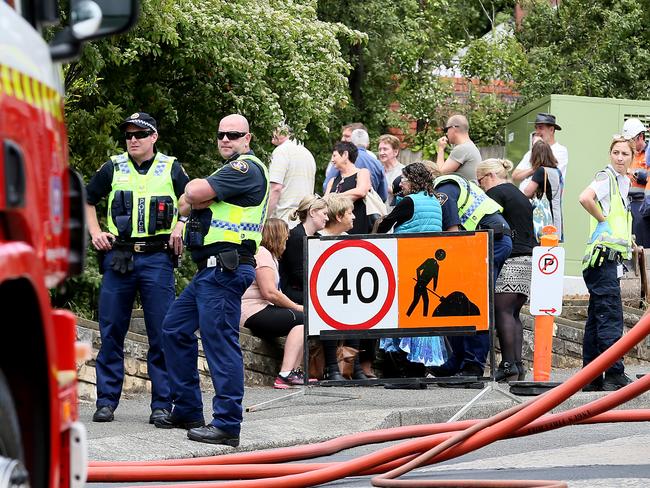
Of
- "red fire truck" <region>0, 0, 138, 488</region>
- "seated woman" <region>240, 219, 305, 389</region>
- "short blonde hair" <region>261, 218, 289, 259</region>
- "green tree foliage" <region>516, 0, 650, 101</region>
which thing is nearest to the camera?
"red fire truck" <region>0, 0, 138, 488</region>

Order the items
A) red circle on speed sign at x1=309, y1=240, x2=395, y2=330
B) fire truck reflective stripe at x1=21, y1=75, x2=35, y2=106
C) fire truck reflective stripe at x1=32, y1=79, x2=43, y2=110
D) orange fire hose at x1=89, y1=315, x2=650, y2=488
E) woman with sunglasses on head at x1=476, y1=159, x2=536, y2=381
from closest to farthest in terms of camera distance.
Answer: fire truck reflective stripe at x1=21, y1=75, x2=35, y2=106, fire truck reflective stripe at x1=32, y1=79, x2=43, y2=110, orange fire hose at x1=89, y1=315, x2=650, y2=488, red circle on speed sign at x1=309, y1=240, x2=395, y2=330, woman with sunglasses on head at x1=476, y1=159, x2=536, y2=381

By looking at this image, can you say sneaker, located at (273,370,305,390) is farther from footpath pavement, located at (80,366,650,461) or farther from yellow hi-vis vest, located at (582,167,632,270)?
yellow hi-vis vest, located at (582,167,632,270)

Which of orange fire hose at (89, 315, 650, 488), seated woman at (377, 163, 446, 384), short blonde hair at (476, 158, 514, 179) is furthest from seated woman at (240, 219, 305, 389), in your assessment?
orange fire hose at (89, 315, 650, 488)

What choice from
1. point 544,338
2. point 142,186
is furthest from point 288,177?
point 142,186

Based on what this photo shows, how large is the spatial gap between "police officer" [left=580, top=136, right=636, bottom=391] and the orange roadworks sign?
1.13 meters

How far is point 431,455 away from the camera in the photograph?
7.07 meters

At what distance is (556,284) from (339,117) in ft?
32.2

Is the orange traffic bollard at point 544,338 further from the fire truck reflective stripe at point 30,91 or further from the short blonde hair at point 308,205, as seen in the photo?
the fire truck reflective stripe at point 30,91

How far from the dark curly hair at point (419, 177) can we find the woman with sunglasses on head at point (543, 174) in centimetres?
167

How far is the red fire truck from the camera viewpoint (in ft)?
13.7

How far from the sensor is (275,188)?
14945 millimetres

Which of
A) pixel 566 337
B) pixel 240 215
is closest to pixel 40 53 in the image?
pixel 240 215

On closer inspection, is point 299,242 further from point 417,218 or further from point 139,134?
point 139,134

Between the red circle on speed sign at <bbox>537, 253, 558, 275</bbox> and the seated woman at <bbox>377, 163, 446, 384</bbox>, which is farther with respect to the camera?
the seated woman at <bbox>377, 163, 446, 384</bbox>
